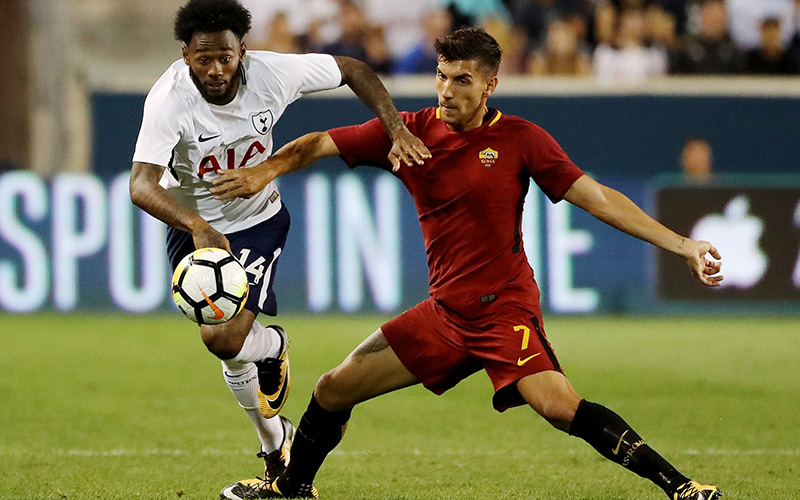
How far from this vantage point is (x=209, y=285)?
4906 millimetres

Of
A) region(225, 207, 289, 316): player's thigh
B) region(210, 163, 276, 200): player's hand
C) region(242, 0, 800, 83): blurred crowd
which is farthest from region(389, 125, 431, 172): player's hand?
region(242, 0, 800, 83): blurred crowd

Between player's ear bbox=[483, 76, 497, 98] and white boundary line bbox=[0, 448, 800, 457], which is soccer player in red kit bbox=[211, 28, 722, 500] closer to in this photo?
player's ear bbox=[483, 76, 497, 98]

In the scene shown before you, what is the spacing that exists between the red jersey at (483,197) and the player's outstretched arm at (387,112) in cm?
12

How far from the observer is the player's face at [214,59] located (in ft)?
16.9

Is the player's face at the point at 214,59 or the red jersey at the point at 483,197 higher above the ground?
the player's face at the point at 214,59

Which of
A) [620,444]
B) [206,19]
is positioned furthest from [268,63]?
[620,444]

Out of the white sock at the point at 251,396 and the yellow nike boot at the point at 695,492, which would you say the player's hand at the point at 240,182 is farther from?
the yellow nike boot at the point at 695,492

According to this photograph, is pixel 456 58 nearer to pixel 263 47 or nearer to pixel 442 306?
pixel 442 306

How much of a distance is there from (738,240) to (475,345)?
8216mm

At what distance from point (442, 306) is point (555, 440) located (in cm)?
209

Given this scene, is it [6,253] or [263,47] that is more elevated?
[263,47]

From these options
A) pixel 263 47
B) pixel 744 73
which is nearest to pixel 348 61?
pixel 263 47

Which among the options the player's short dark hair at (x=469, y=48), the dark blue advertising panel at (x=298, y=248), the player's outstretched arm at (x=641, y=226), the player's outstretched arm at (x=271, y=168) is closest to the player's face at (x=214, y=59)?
the player's outstretched arm at (x=271, y=168)

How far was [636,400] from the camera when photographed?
8172 mm
